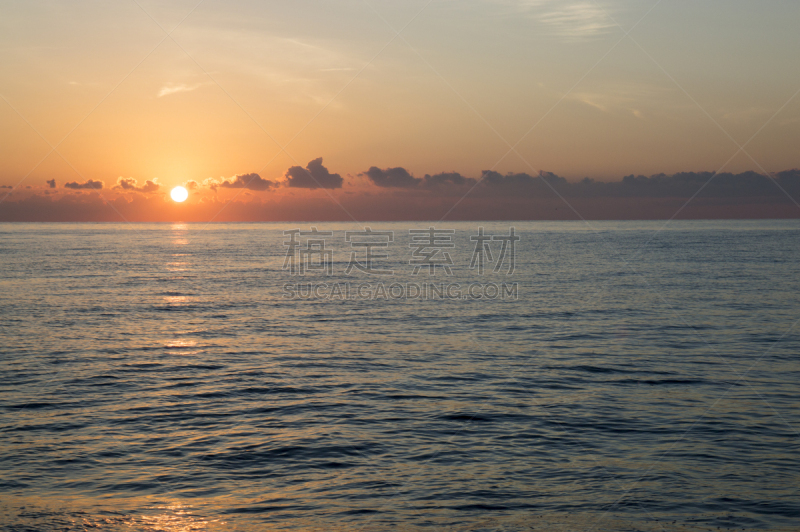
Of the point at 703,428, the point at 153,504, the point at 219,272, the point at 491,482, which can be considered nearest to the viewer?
the point at 153,504

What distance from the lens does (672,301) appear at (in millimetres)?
44969

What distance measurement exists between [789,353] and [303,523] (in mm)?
24928

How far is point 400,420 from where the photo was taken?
18.1 metres

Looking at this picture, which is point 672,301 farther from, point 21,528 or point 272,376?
point 21,528

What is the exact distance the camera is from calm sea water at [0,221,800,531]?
41.0 ft

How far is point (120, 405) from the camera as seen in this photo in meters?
19.4

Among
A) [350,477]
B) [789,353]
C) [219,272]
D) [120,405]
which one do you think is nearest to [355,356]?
[120,405]

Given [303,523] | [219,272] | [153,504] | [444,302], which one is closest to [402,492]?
[303,523]

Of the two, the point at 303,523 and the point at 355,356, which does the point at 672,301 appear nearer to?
the point at 355,356

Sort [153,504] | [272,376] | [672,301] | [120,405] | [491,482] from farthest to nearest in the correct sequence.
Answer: [672,301]
[272,376]
[120,405]
[491,482]
[153,504]

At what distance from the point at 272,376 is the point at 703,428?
15.0 metres

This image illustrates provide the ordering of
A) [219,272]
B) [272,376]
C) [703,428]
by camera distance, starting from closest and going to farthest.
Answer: [703,428] < [272,376] < [219,272]

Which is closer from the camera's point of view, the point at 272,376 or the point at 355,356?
the point at 272,376

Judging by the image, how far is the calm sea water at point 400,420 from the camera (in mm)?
12492
